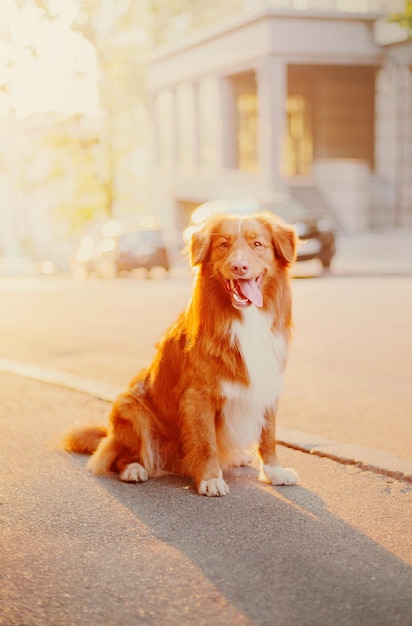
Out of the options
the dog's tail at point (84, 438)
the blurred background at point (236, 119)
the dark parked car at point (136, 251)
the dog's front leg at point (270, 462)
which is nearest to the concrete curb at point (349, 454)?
the dog's front leg at point (270, 462)

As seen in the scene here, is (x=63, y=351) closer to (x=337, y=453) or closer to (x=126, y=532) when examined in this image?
(x=337, y=453)

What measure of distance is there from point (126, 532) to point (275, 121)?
105 feet

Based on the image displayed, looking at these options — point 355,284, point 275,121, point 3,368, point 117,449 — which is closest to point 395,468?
point 117,449

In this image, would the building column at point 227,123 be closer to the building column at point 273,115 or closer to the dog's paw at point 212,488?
the building column at point 273,115

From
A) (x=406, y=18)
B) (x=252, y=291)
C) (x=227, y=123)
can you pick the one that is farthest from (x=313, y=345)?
(x=227, y=123)

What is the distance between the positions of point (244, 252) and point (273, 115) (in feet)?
→ 103

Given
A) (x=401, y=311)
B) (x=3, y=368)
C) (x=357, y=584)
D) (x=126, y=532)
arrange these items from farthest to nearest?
1. (x=401, y=311)
2. (x=3, y=368)
3. (x=126, y=532)
4. (x=357, y=584)

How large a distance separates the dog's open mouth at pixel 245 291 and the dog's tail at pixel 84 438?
1.52 meters

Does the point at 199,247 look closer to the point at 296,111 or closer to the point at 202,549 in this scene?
the point at 202,549

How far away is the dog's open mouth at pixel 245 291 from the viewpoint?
463cm

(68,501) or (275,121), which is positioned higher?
(275,121)

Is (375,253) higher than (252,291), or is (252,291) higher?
(252,291)

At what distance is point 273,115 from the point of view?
3503 cm

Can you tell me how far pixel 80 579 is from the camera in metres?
3.77
